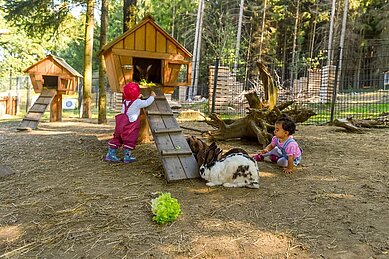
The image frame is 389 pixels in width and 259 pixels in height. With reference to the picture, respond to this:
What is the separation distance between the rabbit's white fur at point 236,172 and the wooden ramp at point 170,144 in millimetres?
376

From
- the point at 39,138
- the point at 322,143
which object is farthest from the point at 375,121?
the point at 39,138

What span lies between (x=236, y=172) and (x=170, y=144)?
1.01 meters

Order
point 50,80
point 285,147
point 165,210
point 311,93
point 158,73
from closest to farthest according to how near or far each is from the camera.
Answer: point 165,210 < point 285,147 < point 158,73 < point 50,80 < point 311,93

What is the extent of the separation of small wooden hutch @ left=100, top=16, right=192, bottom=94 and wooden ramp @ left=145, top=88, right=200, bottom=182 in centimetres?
57

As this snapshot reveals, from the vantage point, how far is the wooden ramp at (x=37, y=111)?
25.8 ft

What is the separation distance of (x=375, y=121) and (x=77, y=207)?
796 centimetres

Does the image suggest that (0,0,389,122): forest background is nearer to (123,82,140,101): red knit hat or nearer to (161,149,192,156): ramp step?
(123,82,140,101): red knit hat

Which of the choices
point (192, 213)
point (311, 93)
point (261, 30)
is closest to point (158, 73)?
point (192, 213)

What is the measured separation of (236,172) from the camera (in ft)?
10.9

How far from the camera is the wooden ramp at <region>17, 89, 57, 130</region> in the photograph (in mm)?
7863

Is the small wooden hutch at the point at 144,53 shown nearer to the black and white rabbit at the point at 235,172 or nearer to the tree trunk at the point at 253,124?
the tree trunk at the point at 253,124

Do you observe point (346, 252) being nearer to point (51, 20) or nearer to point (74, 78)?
point (74, 78)

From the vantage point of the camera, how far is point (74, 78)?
30.8 ft

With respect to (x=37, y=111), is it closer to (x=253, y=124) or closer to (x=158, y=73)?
(x=158, y=73)
